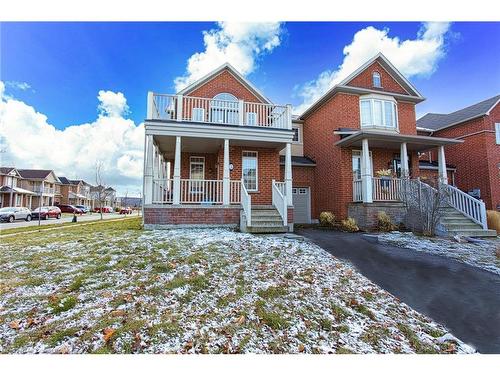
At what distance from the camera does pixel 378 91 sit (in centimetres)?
1277

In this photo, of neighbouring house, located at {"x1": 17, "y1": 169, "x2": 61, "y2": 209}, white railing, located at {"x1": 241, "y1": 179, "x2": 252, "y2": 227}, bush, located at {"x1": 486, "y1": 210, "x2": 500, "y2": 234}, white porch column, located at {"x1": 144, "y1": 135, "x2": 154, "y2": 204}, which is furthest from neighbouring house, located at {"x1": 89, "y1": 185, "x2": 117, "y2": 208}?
bush, located at {"x1": 486, "y1": 210, "x2": 500, "y2": 234}

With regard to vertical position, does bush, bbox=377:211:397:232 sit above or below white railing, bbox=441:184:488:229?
below

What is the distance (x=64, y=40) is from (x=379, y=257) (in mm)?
8401

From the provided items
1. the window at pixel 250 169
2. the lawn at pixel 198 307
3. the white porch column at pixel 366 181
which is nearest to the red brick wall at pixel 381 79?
the white porch column at pixel 366 181

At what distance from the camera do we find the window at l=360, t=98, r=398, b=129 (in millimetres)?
12680

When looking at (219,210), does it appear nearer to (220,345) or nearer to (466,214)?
(220,345)

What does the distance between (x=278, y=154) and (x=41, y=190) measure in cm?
2015

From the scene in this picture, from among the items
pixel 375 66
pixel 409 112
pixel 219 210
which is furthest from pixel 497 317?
pixel 375 66

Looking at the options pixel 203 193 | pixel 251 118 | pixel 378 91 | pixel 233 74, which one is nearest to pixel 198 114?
pixel 251 118

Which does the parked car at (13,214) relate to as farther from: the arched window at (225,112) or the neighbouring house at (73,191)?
the neighbouring house at (73,191)

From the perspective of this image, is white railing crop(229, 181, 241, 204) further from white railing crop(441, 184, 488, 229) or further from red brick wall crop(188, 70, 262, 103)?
white railing crop(441, 184, 488, 229)

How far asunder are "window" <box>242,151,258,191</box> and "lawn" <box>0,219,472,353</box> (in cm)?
619

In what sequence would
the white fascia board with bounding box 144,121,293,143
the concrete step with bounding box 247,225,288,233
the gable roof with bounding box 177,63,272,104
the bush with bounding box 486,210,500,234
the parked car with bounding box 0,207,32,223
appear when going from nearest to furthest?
the concrete step with bounding box 247,225,288,233, the white fascia board with bounding box 144,121,293,143, the bush with bounding box 486,210,500,234, the gable roof with bounding box 177,63,272,104, the parked car with bounding box 0,207,32,223

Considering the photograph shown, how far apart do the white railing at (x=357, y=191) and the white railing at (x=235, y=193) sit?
17.5ft
